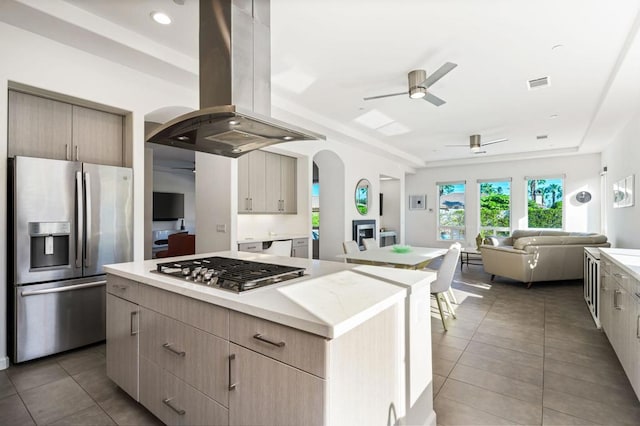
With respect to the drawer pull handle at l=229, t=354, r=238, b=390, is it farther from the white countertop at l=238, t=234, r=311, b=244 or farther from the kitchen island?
the white countertop at l=238, t=234, r=311, b=244

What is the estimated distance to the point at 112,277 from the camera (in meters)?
2.05

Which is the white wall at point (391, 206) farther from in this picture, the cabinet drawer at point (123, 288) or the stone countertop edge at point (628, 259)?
the cabinet drawer at point (123, 288)

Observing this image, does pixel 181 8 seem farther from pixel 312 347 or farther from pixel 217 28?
pixel 312 347

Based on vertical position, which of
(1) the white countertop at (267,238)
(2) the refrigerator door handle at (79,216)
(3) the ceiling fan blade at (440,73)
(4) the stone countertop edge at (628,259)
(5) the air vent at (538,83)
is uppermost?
(5) the air vent at (538,83)

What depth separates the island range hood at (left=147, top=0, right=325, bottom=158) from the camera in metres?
1.78

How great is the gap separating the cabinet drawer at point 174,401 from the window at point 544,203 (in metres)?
9.07

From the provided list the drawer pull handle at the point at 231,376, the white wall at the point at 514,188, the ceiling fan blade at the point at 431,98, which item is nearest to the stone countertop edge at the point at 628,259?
the ceiling fan blade at the point at 431,98

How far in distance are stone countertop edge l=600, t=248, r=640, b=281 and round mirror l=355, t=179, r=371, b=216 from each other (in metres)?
4.22

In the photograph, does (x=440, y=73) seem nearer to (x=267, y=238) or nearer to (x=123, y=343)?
(x=267, y=238)

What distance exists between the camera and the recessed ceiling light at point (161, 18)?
97.3 inches

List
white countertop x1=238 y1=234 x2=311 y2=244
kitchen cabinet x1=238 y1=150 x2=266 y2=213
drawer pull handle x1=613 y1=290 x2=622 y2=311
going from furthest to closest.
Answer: kitchen cabinet x1=238 y1=150 x2=266 y2=213, white countertop x1=238 y1=234 x2=311 y2=244, drawer pull handle x1=613 y1=290 x2=622 y2=311

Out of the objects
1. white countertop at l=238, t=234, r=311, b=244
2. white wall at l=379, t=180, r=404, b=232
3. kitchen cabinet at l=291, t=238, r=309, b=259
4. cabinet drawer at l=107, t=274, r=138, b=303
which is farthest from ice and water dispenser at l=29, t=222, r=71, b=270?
white wall at l=379, t=180, r=404, b=232

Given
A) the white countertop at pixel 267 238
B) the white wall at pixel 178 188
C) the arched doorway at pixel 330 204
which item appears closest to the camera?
the white countertop at pixel 267 238

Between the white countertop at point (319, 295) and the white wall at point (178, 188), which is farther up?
the white wall at point (178, 188)
